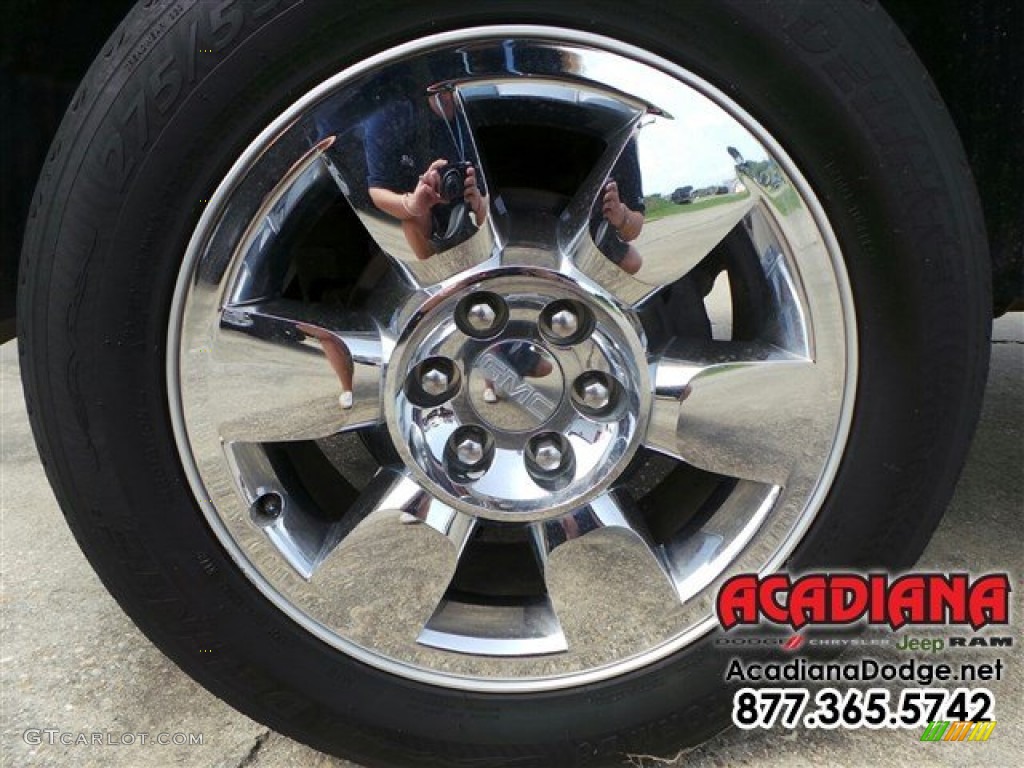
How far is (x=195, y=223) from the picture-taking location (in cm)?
117

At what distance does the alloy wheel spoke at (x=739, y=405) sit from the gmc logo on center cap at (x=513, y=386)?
0.16 metres

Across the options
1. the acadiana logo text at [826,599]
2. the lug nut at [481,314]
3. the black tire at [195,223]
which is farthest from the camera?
the acadiana logo text at [826,599]

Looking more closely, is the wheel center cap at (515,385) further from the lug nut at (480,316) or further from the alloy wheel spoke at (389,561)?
the alloy wheel spoke at (389,561)

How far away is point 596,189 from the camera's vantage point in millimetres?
1198

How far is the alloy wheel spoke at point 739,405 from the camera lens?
125cm

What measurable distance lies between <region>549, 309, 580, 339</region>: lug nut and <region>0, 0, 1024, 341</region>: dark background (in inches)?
32.5

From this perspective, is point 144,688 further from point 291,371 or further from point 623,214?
point 623,214

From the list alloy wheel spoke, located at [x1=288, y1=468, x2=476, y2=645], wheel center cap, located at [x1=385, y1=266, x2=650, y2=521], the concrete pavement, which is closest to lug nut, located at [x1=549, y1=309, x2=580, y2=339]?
wheel center cap, located at [x1=385, y1=266, x2=650, y2=521]

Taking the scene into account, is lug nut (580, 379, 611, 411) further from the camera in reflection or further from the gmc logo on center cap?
the camera in reflection

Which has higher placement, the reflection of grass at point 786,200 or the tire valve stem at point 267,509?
the reflection of grass at point 786,200

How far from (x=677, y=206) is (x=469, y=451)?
18.4 inches

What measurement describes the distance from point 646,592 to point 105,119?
103 centimetres

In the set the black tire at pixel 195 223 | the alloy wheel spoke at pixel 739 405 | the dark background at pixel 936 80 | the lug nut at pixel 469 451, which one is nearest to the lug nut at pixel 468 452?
the lug nut at pixel 469 451

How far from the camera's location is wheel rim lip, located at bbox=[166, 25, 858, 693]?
1.13 m
